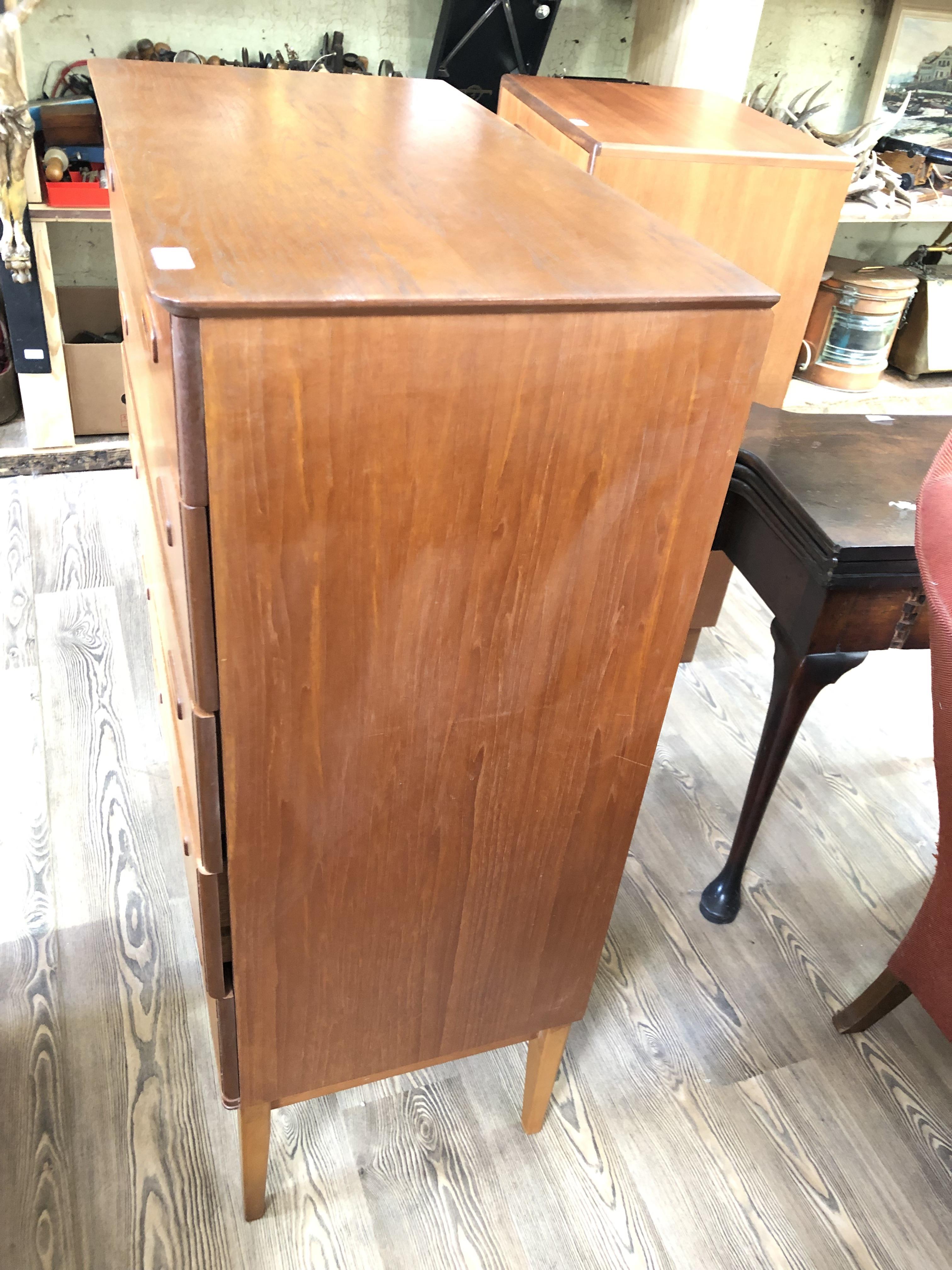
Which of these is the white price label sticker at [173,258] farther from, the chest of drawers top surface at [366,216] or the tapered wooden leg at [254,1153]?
the tapered wooden leg at [254,1153]

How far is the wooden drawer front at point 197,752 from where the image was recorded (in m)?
0.77

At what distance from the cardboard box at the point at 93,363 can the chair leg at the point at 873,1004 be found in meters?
2.13

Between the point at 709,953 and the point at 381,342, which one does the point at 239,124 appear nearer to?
Result: the point at 381,342

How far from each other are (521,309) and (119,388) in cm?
220

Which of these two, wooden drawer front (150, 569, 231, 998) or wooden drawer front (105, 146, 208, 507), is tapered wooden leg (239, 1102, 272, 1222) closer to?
wooden drawer front (150, 569, 231, 998)

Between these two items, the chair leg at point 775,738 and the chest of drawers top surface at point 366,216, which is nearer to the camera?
the chest of drawers top surface at point 366,216

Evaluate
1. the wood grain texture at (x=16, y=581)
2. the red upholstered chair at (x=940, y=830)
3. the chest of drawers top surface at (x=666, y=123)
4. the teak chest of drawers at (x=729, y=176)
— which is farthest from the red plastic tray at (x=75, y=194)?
the red upholstered chair at (x=940, y=830)

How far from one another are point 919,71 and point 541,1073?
3098mm

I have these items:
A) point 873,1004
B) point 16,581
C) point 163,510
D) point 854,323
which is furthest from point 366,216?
point 854,323

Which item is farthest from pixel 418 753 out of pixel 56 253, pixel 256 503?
pixel 56 253

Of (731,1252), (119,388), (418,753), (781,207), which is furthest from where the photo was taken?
(119,388)

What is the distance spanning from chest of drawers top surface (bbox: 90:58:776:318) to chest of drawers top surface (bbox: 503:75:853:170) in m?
0.32

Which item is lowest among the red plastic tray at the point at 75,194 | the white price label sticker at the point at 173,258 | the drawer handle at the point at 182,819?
the drawer handle at the point at 182,819

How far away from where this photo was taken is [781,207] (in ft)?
4.68
